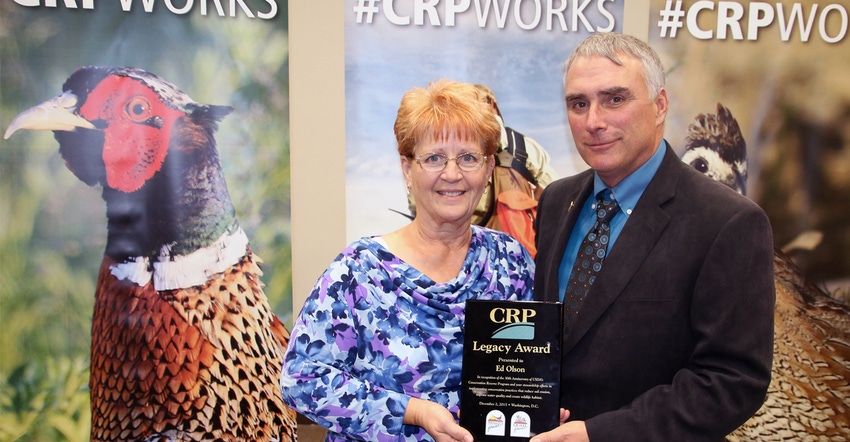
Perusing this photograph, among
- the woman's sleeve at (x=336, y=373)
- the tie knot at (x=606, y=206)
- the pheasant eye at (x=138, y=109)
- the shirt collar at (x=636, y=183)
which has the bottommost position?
the woman's sleeve at (x=336, y=373)

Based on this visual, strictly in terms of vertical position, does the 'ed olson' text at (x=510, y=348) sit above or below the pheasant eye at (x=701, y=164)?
below

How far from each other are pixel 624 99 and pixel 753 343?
2.20ft

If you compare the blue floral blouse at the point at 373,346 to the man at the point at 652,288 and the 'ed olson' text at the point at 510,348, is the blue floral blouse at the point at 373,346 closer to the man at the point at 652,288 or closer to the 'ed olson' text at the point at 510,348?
the 'ed olson' text at the point at 510,348

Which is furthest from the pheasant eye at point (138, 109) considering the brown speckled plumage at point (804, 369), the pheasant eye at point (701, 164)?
the brown speckled plumage at point (804, 369)

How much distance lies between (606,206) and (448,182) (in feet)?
1.47

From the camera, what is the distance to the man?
4.85 ft

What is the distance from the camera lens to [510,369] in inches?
61.5

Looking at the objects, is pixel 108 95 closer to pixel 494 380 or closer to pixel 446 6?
pixel 446 6

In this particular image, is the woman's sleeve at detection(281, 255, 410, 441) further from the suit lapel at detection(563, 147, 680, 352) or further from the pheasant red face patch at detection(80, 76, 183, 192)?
the pheasant red face patch at detection(80, 76, 183, 192)

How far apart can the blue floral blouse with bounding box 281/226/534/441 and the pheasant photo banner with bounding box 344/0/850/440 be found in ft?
5.58

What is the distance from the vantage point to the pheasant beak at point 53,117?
315 cm

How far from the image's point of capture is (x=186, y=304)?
10.6 feet

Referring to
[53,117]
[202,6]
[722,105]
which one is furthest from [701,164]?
[53,117]

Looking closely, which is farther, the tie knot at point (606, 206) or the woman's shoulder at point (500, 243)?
the woman's shoulder at point (500, 243)
